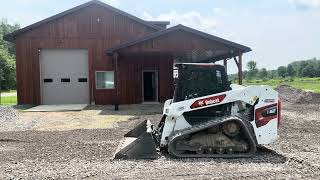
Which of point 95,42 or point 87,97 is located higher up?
point 95,42

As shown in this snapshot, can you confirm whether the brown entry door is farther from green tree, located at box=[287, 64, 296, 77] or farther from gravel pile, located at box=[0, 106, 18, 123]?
green tree, located at box=[287, 64, 296, 77]

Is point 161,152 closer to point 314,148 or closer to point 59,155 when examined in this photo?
point 59,155

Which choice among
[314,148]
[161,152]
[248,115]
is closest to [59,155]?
[161,152]

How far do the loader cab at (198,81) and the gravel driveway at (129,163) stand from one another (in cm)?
155

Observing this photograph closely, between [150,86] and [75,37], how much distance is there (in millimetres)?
5648

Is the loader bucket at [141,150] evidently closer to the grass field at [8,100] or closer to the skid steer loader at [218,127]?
the skid steer loader at [218,127]

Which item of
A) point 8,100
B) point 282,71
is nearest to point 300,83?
point 8,100

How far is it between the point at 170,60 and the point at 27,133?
1526 cm

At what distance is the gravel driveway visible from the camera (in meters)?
7.53

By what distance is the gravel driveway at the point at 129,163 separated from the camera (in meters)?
7.53

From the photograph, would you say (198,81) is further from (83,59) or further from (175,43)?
(83,59)

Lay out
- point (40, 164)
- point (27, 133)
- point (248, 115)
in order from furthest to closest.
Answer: point (27, 133), point (248, 115), point (40, 164)

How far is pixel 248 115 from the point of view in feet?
29.9

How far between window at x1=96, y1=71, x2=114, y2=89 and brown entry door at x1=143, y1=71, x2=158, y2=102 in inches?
84.9
